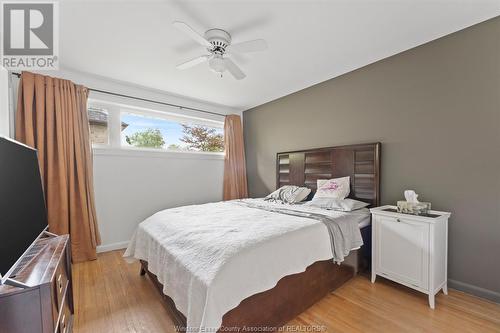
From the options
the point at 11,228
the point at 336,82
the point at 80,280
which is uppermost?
the point at 336,82

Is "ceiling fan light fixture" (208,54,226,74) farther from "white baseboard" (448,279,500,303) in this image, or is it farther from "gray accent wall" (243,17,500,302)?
"white baseboard" (448,279,500,303)

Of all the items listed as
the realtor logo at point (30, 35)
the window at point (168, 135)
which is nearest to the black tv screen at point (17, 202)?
the realtor logo at point (30, 35)

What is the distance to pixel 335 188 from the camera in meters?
2.80

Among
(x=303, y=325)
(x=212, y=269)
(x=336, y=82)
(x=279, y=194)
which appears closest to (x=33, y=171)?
(x=212, y=269)

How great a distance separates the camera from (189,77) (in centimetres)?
301

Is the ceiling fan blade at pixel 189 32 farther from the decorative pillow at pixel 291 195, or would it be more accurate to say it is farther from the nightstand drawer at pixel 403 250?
the nightstand drawer at pixel 403 250

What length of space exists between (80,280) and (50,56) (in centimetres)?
247

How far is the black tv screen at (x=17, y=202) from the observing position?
1025 millimetres

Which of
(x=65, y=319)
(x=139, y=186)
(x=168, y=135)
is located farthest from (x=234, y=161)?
(x=65, y=319)

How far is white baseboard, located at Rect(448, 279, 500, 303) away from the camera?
185cm

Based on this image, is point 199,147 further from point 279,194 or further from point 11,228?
point 11,228

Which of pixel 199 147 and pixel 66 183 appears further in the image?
pixel 199 147

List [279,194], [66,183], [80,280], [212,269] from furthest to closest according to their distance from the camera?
[279,194]
[66,183]
[80,280]
[212,269]

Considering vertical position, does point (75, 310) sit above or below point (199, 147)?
below
